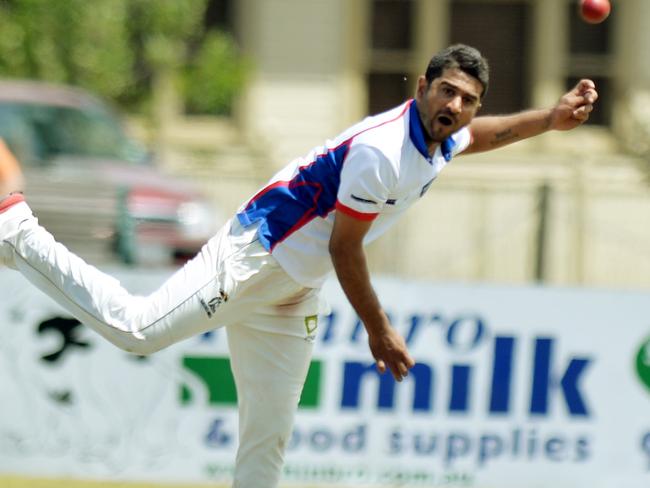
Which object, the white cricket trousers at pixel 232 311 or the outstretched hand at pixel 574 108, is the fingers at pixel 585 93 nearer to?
the outstretched hand at pixel 574 108

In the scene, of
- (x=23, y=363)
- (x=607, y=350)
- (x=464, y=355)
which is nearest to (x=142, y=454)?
(x=23, y=363)

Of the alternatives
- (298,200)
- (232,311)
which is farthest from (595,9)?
(232,311)

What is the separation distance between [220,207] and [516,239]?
2297 mm

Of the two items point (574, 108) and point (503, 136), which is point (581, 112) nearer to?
point (574, 108)

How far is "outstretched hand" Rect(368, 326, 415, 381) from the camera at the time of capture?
5703 millimetres

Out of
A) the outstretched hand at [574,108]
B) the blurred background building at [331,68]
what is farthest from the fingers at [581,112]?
the blurred background building at [331,68]

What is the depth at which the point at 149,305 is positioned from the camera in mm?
6078

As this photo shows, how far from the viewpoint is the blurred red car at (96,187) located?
34.0 feet

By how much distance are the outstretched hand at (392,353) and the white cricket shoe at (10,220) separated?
1529 millimetres

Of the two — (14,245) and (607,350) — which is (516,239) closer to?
(607,350)

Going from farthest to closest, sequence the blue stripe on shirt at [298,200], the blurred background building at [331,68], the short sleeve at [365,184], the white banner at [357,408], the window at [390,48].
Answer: the window at [390,48], the blurred background building at [331,68], the white banner at [357,408], the blue stripe on shirt at [298,200], the short sleeve at [365,184]

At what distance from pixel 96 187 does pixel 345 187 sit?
5137mm

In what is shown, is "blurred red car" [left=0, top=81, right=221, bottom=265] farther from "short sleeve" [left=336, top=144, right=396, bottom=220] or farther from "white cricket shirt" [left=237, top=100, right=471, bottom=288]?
"short sleeve" [left=336, top=144, right=396, bottom=220]

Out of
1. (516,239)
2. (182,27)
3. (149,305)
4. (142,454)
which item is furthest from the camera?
(182,27)
